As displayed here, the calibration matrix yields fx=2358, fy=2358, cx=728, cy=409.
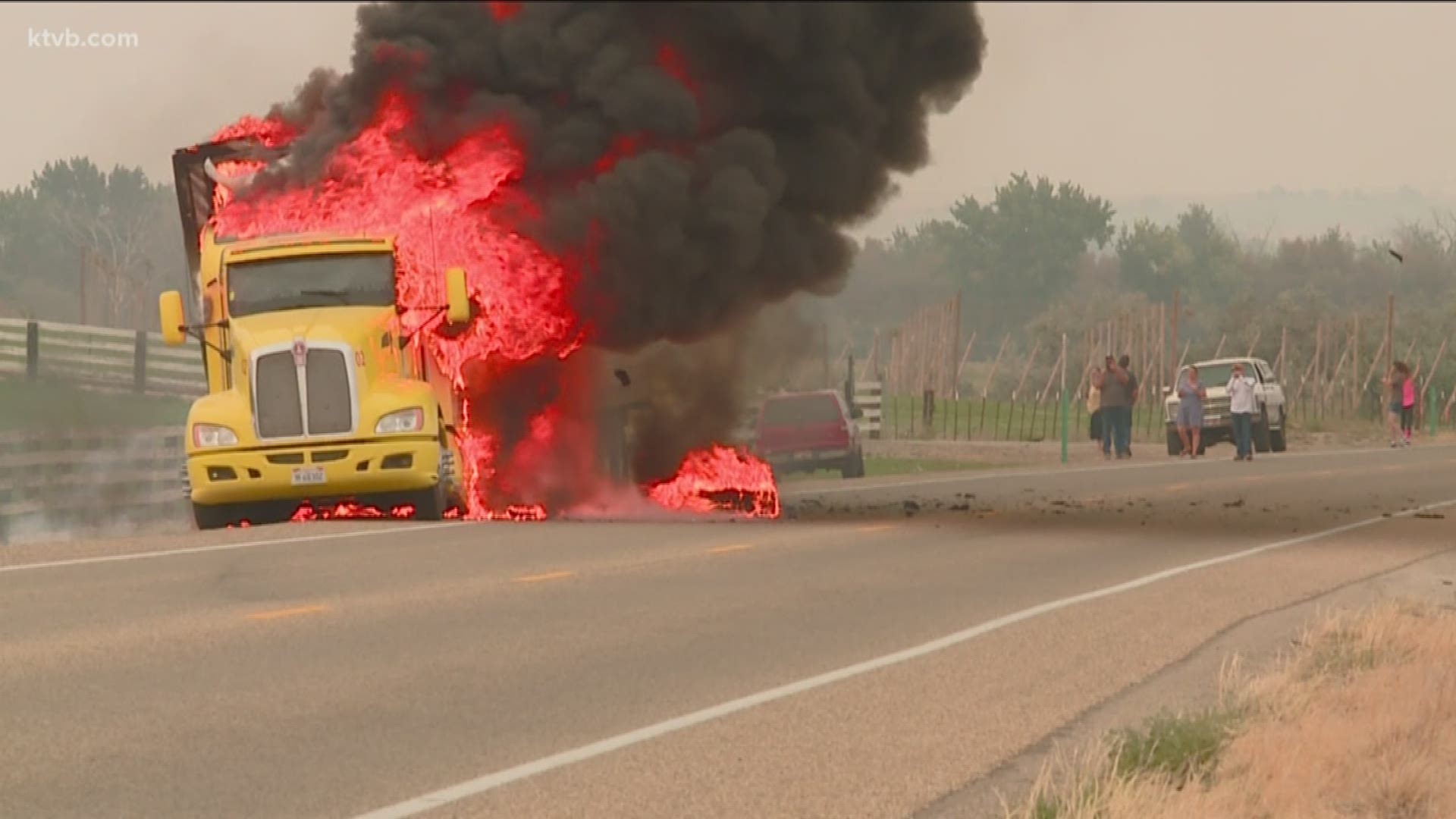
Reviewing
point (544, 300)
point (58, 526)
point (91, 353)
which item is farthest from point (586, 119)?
point (91, 353)

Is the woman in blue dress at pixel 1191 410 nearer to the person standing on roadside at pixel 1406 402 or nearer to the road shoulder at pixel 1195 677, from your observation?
the person standing on roadside at pixel 1406 402

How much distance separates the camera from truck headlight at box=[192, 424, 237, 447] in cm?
2016

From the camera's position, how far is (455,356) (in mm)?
22062

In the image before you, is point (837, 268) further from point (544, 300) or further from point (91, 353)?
point (91, 353)

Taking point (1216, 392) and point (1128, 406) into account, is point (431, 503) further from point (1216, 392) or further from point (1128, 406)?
point (1216, 392)

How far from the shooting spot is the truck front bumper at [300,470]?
2019 centimetres

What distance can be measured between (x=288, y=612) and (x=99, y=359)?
2637cm

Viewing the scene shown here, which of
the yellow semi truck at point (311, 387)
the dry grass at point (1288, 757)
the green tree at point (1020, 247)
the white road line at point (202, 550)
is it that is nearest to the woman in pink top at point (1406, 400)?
the yellow semi truck at point (311, 387)

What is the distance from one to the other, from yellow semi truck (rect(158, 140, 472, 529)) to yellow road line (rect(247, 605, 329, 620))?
250 inches

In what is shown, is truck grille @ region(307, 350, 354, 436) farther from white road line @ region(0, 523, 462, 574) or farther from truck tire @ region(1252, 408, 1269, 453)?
truck tire @ region(1252, 408, 1269, 453)

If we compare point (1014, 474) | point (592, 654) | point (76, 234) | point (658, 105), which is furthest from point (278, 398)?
point (76, 234)

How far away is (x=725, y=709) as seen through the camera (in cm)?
1037

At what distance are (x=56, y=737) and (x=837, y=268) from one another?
17.2m

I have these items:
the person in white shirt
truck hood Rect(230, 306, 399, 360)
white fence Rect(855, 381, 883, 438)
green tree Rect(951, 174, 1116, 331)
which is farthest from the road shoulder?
green tree Rect(951, 174, 1116, 331)
